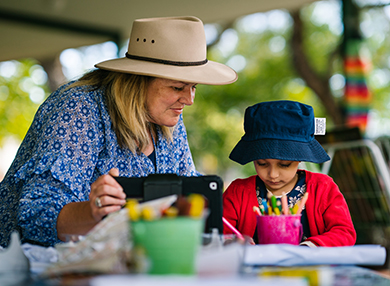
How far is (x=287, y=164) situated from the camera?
1475mm

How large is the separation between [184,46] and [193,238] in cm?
105

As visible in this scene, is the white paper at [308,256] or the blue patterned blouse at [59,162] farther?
the blue patterned blouse at [59,162]

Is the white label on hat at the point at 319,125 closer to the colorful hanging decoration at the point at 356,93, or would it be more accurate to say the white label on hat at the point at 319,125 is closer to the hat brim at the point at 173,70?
the hat brim at the point at 173,70

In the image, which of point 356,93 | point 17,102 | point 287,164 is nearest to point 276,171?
point 287,164

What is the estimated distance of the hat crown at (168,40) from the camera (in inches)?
60.6

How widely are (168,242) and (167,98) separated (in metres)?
1.06

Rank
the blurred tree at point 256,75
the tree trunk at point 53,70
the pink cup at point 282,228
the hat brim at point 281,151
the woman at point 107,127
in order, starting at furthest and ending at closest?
the blurred tree at point 256,75 → the tree trunk at point 53,70 → the hat brim at point 281,151 → the woman at point 107,127 → the pink cup at point 282,228

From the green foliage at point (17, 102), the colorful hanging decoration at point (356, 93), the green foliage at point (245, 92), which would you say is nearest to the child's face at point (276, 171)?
the colorful hanging decoration at point (356, 93)

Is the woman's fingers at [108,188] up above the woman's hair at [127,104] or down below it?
below

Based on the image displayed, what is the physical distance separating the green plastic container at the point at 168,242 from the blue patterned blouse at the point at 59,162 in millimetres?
650

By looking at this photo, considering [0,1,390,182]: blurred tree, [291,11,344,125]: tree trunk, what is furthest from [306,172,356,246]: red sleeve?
[0,1,390,182]: blurred tree

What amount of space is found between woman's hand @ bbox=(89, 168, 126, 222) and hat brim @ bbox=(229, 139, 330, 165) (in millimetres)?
562

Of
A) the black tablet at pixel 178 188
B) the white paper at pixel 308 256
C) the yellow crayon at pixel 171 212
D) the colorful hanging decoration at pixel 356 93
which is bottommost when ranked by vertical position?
the white paper at pixel 308 256

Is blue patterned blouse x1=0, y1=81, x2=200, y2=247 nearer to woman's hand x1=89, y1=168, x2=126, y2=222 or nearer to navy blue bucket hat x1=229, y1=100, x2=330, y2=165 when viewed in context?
woman's hand x1=89, y1=168, x2=126, y2=222
